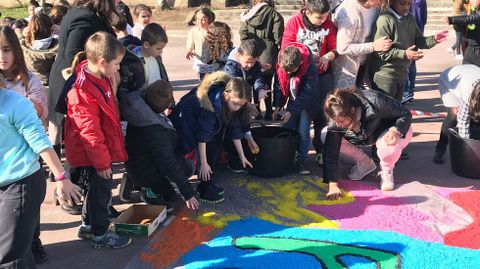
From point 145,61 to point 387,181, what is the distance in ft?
7.23

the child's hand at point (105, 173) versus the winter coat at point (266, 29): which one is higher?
the winter coat at point (266, 29)

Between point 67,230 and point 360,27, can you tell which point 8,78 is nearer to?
point 67,230

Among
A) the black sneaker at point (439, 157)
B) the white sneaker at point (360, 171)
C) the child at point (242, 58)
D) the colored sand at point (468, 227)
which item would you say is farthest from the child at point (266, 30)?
the colored sand at point (468, 227)

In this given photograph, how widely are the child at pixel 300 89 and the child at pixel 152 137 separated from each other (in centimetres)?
117

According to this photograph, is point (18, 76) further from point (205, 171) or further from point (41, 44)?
point (41, 44)

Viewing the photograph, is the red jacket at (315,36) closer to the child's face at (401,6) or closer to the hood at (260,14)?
the child's face at (401,6)

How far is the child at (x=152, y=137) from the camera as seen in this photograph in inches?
151

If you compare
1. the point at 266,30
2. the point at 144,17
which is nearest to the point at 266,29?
the point at 266,30

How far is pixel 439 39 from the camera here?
4.94 meters

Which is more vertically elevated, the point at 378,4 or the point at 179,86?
the point at 378,4

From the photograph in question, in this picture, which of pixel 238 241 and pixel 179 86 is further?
pixel 179 86

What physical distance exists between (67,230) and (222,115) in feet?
4.62

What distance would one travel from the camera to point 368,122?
4402 millimetres

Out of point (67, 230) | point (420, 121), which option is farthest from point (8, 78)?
point (420, 121)
